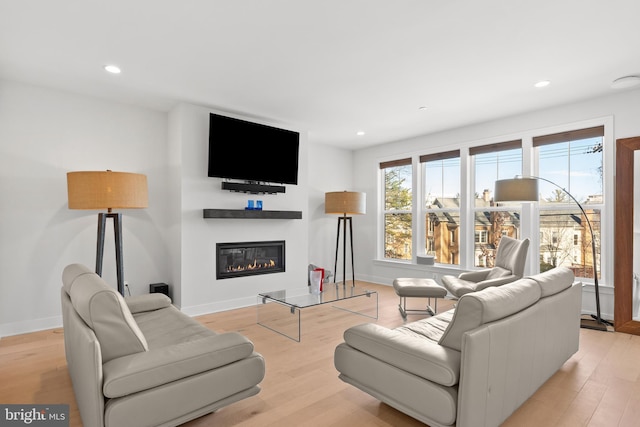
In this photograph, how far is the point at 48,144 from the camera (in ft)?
12.5

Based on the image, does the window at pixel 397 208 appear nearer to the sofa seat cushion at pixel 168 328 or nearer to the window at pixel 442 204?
the window at pixel 442 204

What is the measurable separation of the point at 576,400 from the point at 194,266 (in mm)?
3819

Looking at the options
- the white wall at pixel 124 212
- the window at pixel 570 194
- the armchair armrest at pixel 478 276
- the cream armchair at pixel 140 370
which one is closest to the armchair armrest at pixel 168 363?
the cream armchair at pixel 140 370

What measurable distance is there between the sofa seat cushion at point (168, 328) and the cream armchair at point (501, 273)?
2.81 meters

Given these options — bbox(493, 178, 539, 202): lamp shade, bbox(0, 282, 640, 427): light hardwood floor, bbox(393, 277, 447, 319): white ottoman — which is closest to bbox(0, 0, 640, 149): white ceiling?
bbox(493, 178, 539, 202): lamp shade

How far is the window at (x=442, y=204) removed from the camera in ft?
18.0

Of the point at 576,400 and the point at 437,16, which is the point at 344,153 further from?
the point at 576,400

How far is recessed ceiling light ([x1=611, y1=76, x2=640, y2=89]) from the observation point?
342 centimetres

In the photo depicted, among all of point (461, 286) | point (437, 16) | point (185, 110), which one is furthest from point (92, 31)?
point (461, 286)

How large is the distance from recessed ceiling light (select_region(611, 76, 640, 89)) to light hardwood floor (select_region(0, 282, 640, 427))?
2.49 metres

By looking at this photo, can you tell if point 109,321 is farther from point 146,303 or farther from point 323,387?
point 323,387

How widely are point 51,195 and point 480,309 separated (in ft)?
14.0

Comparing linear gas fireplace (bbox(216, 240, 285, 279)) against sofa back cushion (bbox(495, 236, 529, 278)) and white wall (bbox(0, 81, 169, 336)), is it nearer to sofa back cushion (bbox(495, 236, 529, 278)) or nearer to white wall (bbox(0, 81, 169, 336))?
white wall (bbox(0, 81, 169, 336))

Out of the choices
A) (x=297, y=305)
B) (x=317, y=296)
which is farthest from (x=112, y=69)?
(x=317, y=296)
